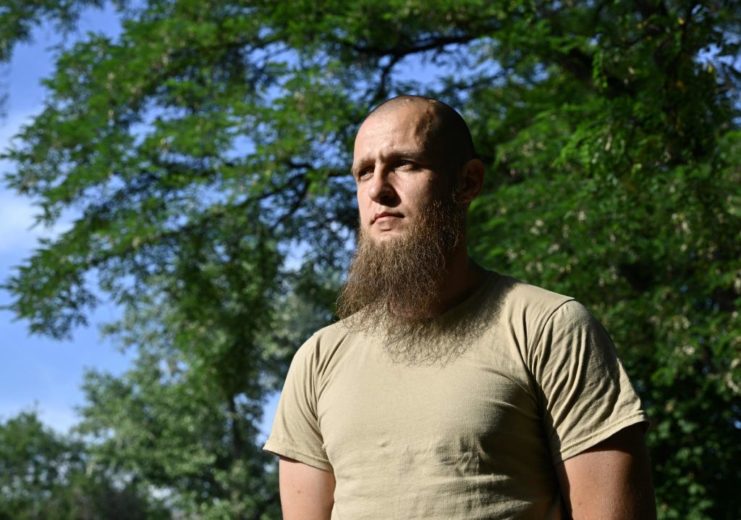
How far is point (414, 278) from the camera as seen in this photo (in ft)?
7.34

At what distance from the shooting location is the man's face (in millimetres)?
2215

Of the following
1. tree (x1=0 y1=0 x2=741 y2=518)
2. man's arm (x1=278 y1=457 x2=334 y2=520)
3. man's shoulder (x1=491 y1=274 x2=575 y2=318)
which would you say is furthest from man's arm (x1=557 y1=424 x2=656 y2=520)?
tree (x1=0 y1=0 x2=741 y2=518)

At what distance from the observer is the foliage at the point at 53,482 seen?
37.1m

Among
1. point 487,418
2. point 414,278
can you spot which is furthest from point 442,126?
point 487,418

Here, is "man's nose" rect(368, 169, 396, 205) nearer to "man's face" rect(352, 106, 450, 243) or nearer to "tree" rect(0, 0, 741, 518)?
"man's face" rect(352, 106, 450, 243)

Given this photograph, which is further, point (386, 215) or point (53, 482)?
point (53, 482)

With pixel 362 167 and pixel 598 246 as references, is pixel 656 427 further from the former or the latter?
pixel 362 167

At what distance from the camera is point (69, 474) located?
41.6 metres

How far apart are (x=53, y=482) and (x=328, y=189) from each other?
34231mm

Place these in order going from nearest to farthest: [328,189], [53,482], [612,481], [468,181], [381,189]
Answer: [612,481], [381,189], [468,181], [328,189], [53,482]

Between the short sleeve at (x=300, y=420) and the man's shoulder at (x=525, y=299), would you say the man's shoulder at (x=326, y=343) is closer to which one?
the short sleeve at (x=300, y=420)

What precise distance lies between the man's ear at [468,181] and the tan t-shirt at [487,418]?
10.4 inches

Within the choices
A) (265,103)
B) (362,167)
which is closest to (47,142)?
(265,103)

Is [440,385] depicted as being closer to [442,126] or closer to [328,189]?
[442,126]
